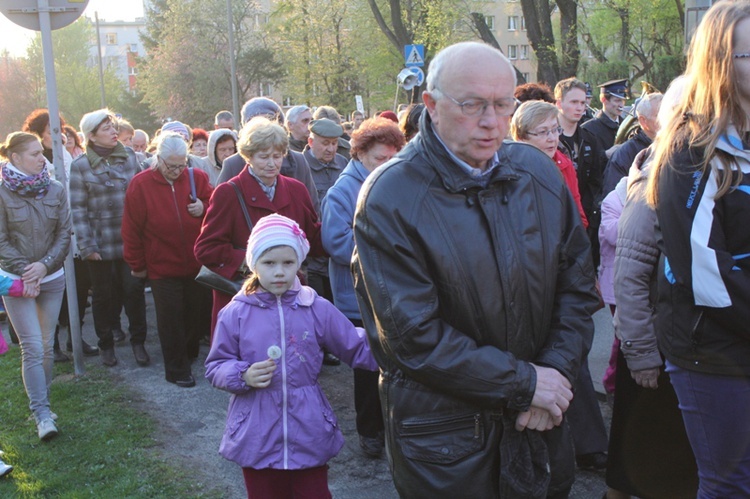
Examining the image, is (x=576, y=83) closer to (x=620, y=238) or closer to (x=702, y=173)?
(x=620, y=238)

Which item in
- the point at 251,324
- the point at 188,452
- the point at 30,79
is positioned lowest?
the point at 188,452

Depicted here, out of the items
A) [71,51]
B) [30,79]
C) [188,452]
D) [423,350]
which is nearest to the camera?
[423,350]

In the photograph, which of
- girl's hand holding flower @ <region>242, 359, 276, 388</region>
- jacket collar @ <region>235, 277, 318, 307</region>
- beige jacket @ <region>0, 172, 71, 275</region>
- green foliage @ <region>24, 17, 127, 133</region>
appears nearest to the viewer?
girl's hand holding flower @ <region>242, 359, 276, 388</region>

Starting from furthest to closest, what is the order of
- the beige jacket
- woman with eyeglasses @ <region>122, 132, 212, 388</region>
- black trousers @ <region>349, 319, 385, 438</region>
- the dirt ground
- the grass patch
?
woman with eyeglasses @ <region>122, 132, 212, 388</region>
the beige jacket
black trousers @ <region>349, 319, 385, 438</region>
the grass patch
the dirt ground

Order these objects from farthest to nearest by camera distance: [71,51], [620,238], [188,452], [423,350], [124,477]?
[71,51] → [188,452] → [124,477] → [620,238] → [423,350]

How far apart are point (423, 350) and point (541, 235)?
55 centimetres

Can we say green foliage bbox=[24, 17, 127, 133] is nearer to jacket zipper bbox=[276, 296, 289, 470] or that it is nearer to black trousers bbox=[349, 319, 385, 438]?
black trousers bbox=[349, 319, 385, 438]

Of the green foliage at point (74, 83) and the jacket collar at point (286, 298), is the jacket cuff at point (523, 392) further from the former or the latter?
the green foliage at point (74, 83)

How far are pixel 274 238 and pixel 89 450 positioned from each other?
253cm

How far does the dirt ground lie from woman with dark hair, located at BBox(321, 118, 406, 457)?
7.8 inches

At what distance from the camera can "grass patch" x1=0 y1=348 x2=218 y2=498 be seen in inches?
184

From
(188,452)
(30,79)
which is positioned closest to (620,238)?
(188,452)

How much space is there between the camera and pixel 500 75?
2465 mm

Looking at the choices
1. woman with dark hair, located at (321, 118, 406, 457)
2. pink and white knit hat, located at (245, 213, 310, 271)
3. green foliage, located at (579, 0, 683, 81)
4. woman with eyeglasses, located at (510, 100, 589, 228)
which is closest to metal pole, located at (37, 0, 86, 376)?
woman with dark hair, located at (321, 118, 406, 457)
